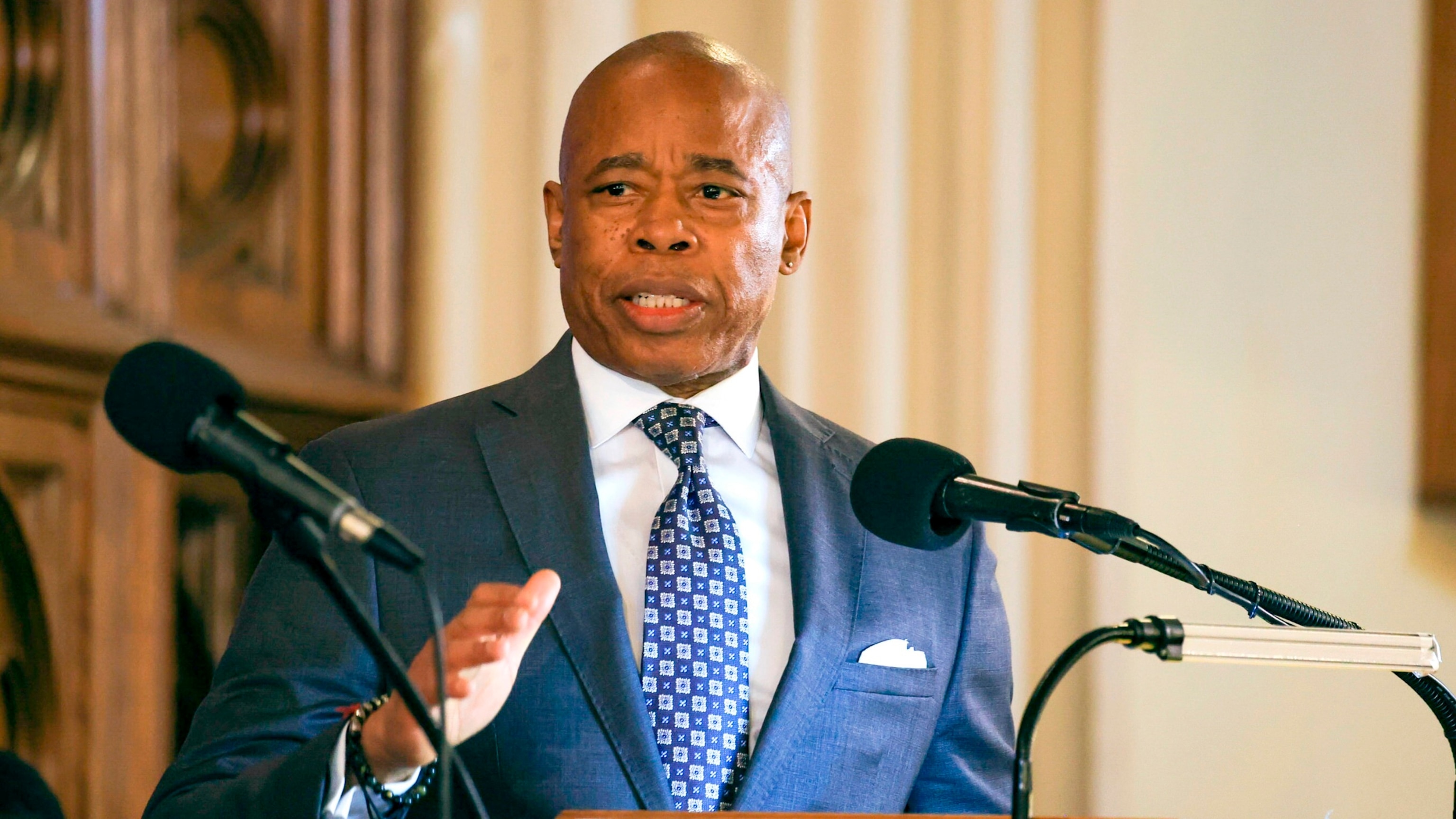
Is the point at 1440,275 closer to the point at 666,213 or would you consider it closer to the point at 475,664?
the point at 666,213

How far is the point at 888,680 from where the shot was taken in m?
1.54

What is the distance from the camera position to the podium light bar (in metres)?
0.88

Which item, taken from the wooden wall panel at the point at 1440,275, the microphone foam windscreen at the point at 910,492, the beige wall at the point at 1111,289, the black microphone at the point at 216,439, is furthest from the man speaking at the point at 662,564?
the wooden wall panel at the point at 1440,275

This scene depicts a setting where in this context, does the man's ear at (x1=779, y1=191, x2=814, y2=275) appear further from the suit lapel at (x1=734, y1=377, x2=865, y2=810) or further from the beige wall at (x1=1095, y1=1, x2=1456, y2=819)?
the beige wall at (x1=1095, y1=1, x2=1456, y2=819)

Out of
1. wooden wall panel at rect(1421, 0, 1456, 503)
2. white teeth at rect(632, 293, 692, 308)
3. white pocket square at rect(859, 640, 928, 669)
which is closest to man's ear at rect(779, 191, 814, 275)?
white teeth at rect(632, 293, 692, 308)

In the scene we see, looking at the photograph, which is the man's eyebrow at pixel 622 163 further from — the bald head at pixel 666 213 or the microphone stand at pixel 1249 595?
the microphone stand at pixel 1249 595

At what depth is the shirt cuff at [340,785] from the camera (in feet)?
3.67

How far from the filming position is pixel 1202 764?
8.59 feet

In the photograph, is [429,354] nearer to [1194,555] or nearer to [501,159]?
[501,159]

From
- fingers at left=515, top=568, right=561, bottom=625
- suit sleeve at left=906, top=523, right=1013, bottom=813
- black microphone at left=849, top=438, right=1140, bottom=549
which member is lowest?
suit sleeve at left=906, top=523, right=1013, bottom=813

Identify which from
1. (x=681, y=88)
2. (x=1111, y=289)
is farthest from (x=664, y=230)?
(x=1111, y=289)

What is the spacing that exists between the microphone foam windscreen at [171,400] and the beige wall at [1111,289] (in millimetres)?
1918

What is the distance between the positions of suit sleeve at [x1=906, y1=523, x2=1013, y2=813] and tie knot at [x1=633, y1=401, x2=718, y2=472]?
0.36 meters

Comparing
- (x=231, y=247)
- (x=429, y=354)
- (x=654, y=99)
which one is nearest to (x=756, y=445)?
(x=654, y=99)
